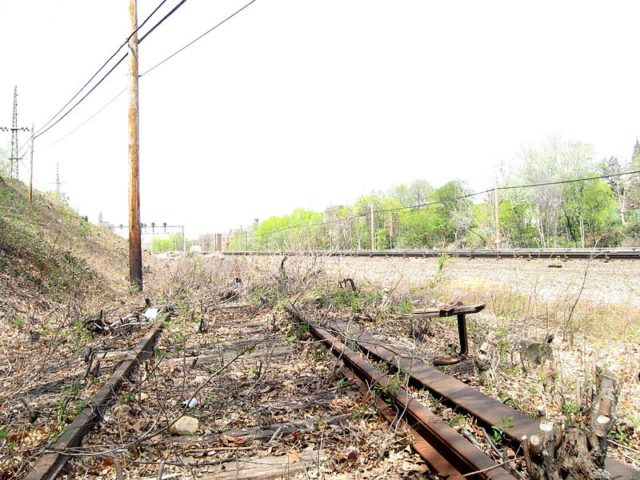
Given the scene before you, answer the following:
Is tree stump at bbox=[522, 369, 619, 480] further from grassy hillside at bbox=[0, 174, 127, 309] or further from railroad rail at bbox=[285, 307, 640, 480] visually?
grassy hillside at bbox=[0, 174, 127, 309]

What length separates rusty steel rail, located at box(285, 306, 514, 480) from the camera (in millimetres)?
2368

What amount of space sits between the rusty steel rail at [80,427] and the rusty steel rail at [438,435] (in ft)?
6.85

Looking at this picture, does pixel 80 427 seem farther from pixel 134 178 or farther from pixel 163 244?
pixel 163 244

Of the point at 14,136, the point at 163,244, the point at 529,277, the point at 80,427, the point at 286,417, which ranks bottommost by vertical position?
the point at 286,417

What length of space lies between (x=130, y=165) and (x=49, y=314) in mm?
4945

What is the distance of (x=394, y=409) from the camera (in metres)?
3.43

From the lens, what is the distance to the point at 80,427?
124 inches

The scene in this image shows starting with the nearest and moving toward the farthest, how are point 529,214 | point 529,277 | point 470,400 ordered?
point 470,400
point 529,277
point 529,214

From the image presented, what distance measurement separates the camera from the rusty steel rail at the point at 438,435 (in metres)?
2.37

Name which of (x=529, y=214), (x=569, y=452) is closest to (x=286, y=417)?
(x=569, y=452)

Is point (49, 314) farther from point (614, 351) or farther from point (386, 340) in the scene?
point (614, 351)

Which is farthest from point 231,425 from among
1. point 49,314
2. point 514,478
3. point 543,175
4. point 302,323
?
point 543,175

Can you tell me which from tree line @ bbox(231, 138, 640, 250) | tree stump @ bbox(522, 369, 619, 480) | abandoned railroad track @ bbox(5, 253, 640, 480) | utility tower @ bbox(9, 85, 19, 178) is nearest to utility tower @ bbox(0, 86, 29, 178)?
utility tower @ bbox(9, 85, 19, 178)

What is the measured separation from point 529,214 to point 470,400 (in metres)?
31.4
